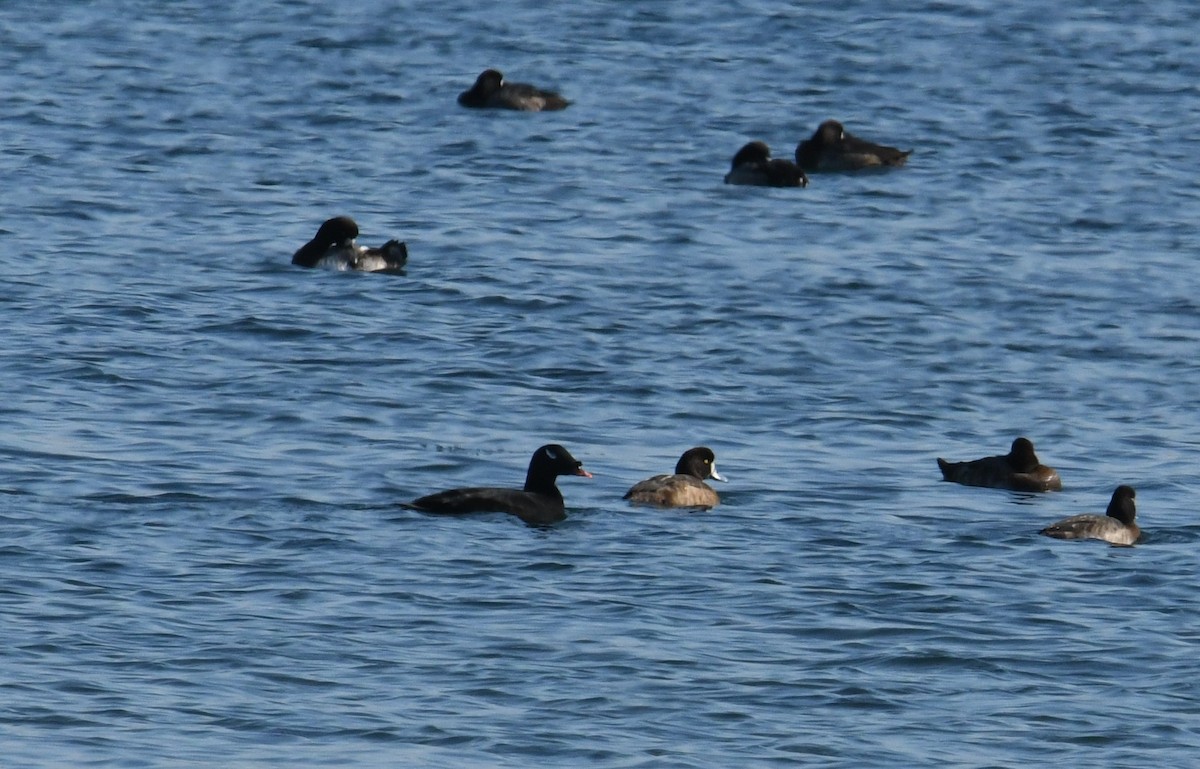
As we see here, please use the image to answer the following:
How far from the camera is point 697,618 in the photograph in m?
14.3

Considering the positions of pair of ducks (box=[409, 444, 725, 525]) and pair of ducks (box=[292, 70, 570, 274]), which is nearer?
pair of ducks (box=[409, 444, 725, 525])

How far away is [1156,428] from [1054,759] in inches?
314

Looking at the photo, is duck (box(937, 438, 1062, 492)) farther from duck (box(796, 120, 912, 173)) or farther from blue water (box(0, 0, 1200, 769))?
duck (box(796, 120, 912, 173))

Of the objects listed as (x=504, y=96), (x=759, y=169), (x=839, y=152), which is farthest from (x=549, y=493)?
(x=504, y=96)

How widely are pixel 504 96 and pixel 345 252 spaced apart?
10.1m

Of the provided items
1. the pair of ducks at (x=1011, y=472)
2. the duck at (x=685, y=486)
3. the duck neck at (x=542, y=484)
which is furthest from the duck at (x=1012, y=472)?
the duck neck at (x=542, y=484)

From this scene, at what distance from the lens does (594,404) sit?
19.6m

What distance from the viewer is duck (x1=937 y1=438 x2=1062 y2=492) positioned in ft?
58.1

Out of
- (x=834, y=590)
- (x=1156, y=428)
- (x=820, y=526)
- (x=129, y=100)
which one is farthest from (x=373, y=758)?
(x=129, y=100)

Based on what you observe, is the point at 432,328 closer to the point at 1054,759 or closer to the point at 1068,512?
the point at 1068,512

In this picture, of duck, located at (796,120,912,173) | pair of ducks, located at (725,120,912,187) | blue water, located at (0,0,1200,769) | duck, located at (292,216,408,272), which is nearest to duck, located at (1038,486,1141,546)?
blue water, located at (0,0,1200,769)

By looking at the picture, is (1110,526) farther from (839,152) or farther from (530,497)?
(839,152)

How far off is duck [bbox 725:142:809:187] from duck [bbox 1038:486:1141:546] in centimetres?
1302

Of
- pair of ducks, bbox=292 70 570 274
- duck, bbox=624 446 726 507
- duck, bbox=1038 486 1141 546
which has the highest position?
pair of ducks, bbox=292 70 570 274
